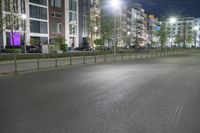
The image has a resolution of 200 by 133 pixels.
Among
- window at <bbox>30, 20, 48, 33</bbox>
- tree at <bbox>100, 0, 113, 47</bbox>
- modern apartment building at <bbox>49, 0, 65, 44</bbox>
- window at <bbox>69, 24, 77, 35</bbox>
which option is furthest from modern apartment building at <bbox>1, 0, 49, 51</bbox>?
tree at <bbox>100, 0, 113, 47</bbox>

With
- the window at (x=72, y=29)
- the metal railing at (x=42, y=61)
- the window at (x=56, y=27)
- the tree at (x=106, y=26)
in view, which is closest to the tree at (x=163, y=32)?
the window at (x=72, y=29)

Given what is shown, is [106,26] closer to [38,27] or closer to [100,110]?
[38,27]

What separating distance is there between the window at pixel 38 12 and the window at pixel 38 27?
4.69ft

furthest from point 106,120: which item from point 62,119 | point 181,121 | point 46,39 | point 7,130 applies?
point 46,39

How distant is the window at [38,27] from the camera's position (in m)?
57.9

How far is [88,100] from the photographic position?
7973 mm

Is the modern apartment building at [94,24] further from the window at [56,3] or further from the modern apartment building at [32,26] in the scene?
the modern apartment building at [32,26]

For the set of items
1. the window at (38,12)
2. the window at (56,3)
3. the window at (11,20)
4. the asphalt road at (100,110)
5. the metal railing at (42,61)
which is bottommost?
the asphalt road at (100,110)

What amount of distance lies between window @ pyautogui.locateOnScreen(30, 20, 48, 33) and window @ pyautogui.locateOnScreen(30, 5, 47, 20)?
56.3 inches

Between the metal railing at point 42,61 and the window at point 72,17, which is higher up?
the window at point 72,17

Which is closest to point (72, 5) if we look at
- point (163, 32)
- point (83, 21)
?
point (83, 21)

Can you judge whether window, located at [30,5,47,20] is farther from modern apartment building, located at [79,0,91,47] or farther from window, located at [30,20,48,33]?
modern apartment building, located at [79,0,91,47]

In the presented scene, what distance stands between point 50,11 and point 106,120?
6116 centimetres

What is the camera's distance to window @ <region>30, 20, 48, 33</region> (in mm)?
57906
